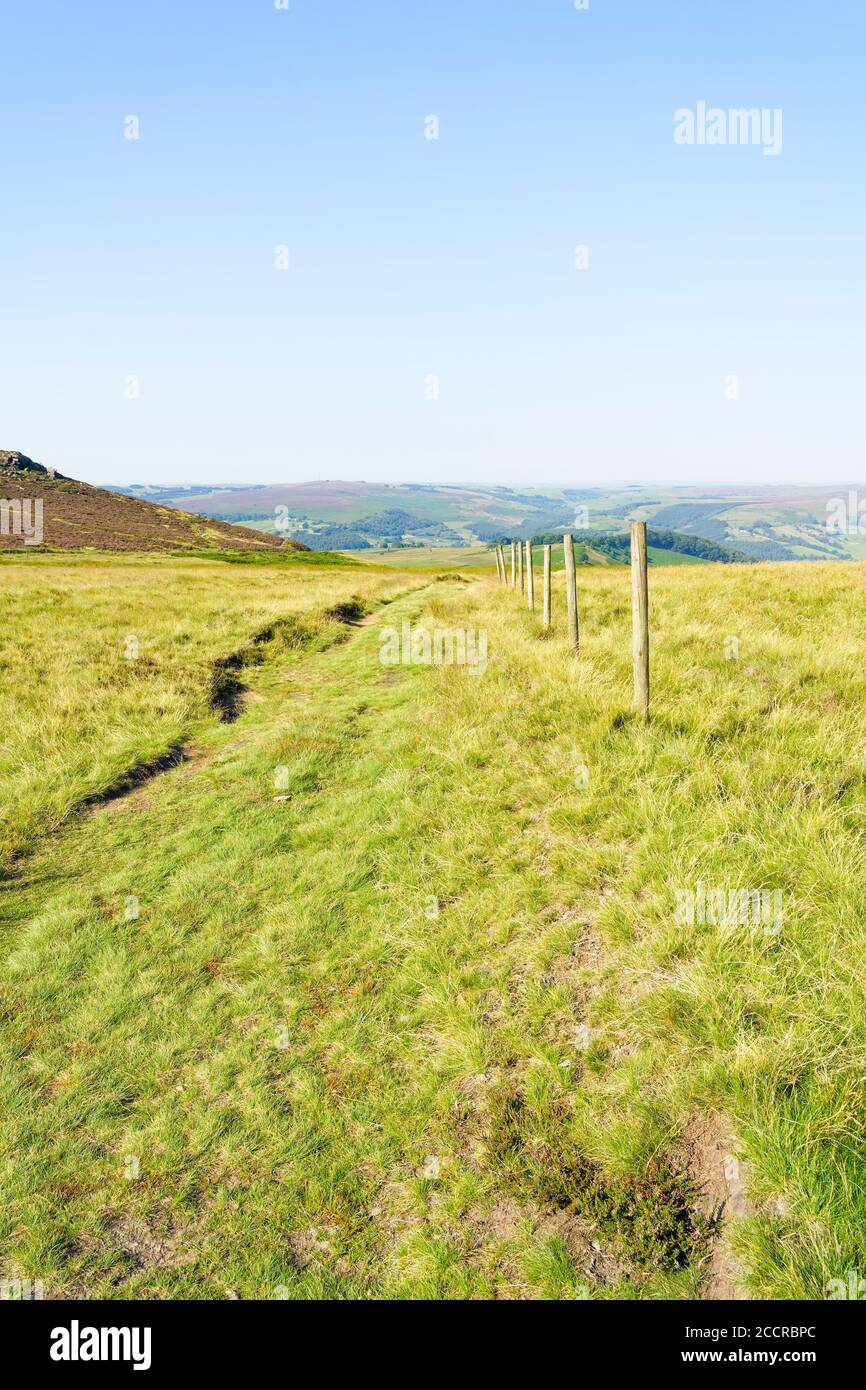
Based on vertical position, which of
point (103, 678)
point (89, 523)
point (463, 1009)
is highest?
point (89, 523)

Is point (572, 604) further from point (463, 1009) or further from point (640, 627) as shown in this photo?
point (463, 1009)

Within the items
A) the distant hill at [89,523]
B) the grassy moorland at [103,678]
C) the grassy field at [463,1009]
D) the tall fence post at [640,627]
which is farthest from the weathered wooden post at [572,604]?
the distant hill at [89,523]

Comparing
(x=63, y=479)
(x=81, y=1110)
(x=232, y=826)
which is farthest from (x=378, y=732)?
(x=63, y=479)

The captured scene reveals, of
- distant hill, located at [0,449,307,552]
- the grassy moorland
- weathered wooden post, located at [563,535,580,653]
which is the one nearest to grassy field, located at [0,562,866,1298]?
the grassy moorland

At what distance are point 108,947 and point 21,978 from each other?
0.74 meters

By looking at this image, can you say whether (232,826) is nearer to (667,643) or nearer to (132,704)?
(132,704)

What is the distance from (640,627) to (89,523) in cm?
11636

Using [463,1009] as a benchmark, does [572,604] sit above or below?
above

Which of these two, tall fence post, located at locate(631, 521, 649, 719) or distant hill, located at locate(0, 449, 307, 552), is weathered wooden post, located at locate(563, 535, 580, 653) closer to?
tall fence post, located at locate(631, 521, 649, 719)

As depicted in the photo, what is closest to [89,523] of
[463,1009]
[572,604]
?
[572,604]

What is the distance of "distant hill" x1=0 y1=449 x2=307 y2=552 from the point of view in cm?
8838

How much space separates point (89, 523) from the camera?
105 meters
